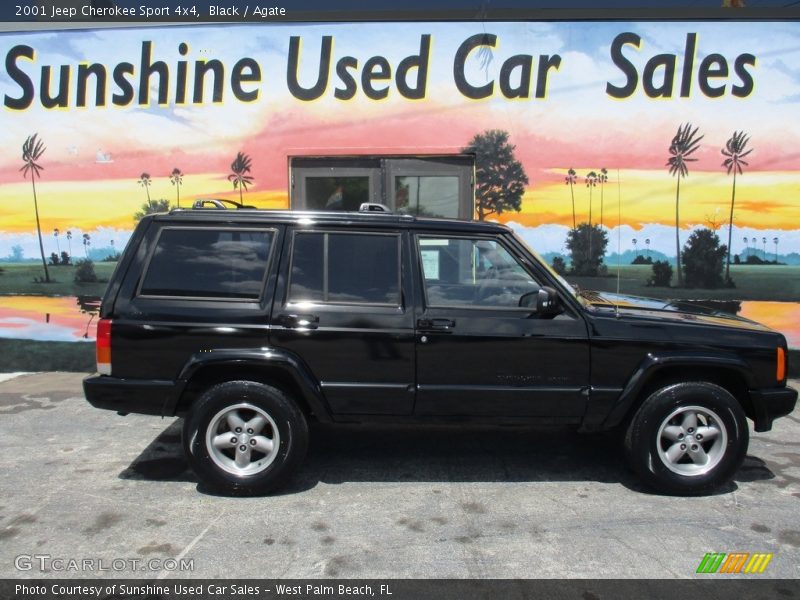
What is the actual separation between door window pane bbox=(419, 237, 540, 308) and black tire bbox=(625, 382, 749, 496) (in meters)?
1.13

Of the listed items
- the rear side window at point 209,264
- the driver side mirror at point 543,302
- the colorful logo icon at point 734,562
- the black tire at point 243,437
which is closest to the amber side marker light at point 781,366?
the colorful logo icon at point 734,562

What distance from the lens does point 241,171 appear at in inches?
315

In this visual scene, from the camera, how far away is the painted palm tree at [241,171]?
7973 mm

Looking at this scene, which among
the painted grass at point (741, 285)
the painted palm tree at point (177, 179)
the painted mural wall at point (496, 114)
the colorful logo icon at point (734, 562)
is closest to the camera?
the colorful logo icon at point (734, 562)

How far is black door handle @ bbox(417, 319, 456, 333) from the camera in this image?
4223 millimetres

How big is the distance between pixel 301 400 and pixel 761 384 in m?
3.05

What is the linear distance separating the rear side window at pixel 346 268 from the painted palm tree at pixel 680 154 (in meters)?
4.74

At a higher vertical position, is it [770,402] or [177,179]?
[177,179]

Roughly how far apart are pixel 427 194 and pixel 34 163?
194 inches

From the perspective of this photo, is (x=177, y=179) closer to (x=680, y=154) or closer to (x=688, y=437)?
(x=680, y=154)

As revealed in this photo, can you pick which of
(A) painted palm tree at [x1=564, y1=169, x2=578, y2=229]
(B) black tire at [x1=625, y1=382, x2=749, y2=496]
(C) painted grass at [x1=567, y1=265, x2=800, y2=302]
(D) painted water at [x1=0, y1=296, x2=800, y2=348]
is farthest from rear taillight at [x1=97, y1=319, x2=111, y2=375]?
(A) painted palm tree at [x1=564, y1=169, x2=578, y2=229]

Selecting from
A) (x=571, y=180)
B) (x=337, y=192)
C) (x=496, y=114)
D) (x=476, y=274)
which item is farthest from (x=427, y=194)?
(x=476, y=274)

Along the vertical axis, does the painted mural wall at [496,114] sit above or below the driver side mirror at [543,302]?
above

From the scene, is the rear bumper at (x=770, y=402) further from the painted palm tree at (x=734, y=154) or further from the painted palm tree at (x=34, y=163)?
the painted palm tree at (x=34, y=163)
